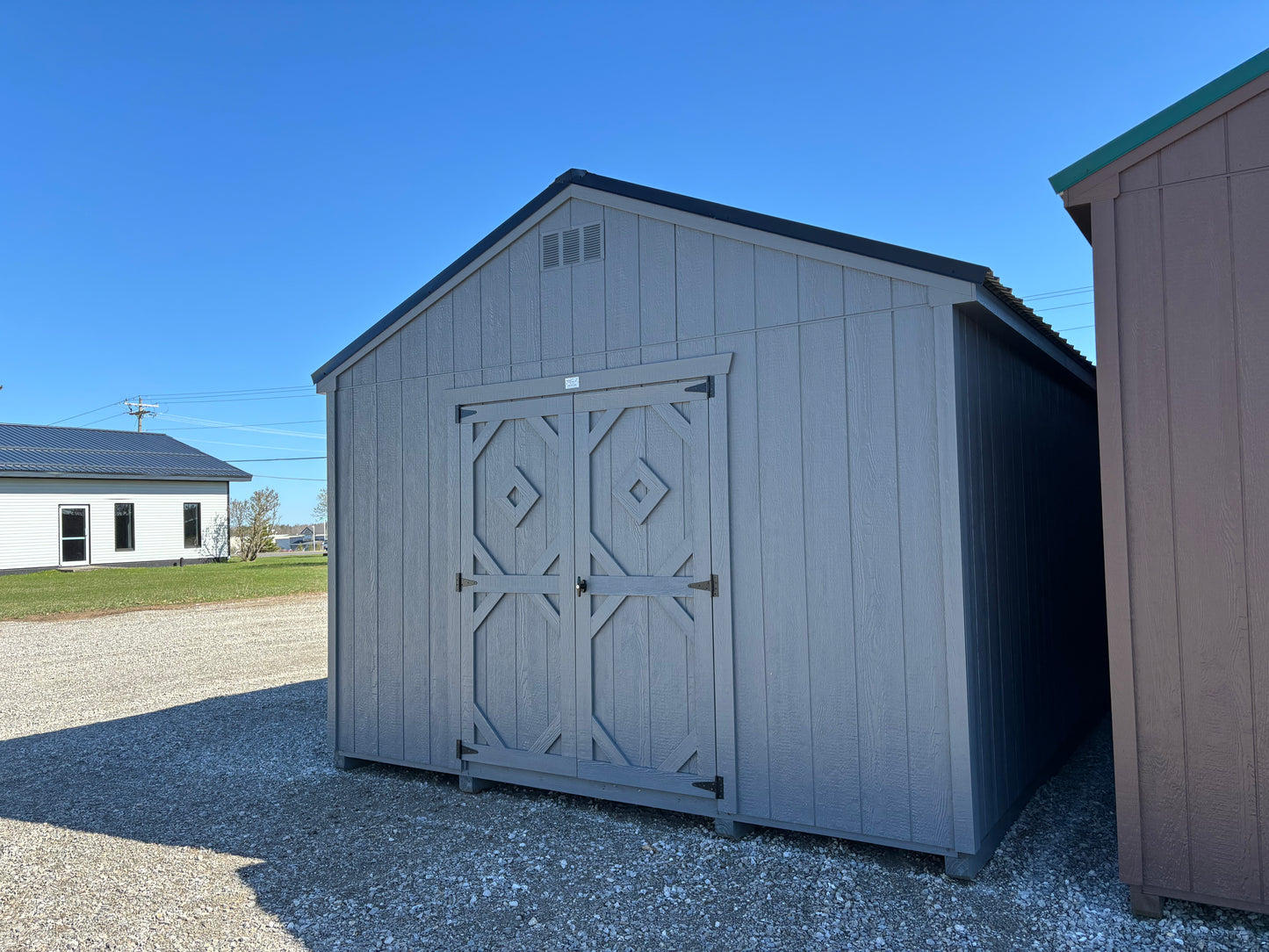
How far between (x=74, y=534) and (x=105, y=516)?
0.87 meters

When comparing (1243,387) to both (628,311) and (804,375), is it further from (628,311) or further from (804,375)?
(628,311)

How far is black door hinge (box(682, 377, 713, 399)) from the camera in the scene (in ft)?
12.5

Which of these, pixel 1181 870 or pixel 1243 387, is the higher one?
pixel 1243 387

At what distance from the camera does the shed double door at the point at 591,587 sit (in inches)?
151

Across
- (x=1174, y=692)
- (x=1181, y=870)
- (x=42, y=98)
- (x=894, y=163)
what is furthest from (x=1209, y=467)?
(x=42, y=98)

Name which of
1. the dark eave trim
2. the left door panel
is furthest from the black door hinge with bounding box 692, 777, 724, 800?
the dark eave trim

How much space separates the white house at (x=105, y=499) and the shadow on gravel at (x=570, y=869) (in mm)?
19638

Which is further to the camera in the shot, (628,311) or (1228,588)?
(628,311)

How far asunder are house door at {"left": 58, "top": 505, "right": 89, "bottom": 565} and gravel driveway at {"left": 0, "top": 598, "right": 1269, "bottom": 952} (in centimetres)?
1953

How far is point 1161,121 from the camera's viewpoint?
9.23 ft

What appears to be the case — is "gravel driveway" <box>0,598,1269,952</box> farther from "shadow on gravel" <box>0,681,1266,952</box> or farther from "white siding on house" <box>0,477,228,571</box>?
"white siding on house" <box>0,477,228,571</box>

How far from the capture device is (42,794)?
4594mm

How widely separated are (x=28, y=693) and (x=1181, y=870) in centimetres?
919

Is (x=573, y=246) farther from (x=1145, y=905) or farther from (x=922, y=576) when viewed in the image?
(x=1145, y=905)
